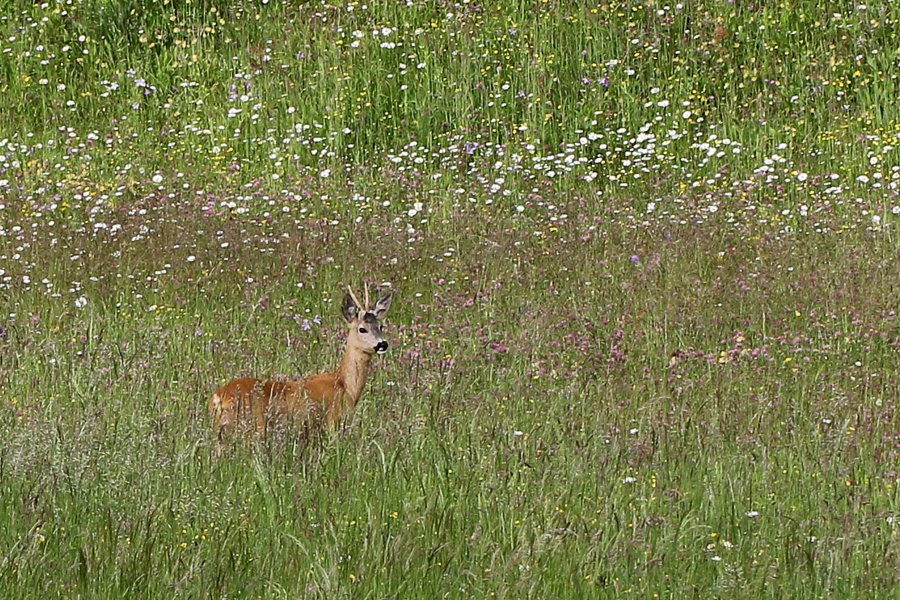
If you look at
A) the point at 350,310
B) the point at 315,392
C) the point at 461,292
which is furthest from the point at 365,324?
the point at 461,292

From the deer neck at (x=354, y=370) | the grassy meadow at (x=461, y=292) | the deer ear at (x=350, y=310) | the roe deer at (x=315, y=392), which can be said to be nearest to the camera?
the grassy meadow at (x=461, y=292)

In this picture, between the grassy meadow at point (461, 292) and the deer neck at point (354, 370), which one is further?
the deer neck at point (354, 370)

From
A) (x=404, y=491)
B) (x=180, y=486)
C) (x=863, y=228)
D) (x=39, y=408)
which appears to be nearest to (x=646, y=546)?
(x=404, y=491)

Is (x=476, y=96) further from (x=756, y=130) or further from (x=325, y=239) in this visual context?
(x=325, y=239)

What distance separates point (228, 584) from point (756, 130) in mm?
8417

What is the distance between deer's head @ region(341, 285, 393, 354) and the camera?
691cm

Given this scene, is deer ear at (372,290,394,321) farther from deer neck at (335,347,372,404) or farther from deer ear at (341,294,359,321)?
deer neck at (335,347,372,404)

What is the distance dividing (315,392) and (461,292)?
228 centimetres

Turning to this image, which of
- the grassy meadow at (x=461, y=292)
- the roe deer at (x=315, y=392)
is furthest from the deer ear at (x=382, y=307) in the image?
the grassy meadow at (x=461, y=292)

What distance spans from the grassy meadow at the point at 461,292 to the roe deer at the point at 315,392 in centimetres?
17

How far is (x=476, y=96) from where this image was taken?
42.3 feet

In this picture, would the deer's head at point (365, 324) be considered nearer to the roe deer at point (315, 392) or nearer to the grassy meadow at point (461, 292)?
the roe deer at point (315, 392)

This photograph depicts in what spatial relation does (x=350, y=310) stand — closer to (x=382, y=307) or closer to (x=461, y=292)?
(x=382, y=307)

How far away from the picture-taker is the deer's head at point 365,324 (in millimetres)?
6914
